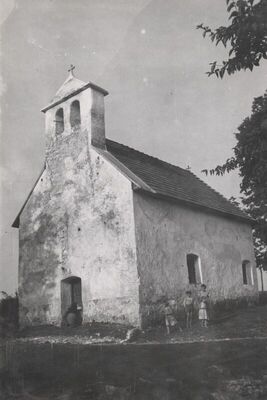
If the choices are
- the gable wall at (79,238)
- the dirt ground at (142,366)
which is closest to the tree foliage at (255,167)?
the gable wall at (79,238)

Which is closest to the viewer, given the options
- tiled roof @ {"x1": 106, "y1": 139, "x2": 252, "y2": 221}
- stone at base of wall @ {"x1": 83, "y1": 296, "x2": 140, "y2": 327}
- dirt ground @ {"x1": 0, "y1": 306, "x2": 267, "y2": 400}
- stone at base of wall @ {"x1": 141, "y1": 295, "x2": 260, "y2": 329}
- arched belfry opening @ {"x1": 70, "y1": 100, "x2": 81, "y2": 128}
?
dirt ground @ {"x1": 0, "y1": 306, "x2": 267, "y2": 400}

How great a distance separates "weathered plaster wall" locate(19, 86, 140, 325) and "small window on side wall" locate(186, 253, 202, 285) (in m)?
3.78

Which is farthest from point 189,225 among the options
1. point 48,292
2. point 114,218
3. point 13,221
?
point 13,221

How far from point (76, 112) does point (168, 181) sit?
4708 millimetres

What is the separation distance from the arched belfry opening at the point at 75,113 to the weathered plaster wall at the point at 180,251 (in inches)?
185

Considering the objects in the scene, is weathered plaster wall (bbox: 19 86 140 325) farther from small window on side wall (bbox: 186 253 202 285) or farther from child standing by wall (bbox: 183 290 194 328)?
small window on side wall (bbox: 186 253 202 285)

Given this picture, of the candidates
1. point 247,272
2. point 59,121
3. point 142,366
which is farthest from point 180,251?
point 142,366

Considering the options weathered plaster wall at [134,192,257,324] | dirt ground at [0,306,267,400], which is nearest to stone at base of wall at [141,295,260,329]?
weathered plaster wall at [134,192,257,324]

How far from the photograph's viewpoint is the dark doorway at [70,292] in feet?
52.0

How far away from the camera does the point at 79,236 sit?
1557cm

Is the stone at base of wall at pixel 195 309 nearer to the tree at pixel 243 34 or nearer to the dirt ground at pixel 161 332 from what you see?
the dirt ground at pixel 161 332

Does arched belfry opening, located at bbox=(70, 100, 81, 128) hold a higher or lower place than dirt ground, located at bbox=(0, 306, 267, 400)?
higher

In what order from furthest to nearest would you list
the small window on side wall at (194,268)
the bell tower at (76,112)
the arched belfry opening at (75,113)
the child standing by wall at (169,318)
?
the arched belfry opening at (75,113)
the small window on side wall at (194,268)
the bell tower at (76,112)
the child standing by wall at (169,318)

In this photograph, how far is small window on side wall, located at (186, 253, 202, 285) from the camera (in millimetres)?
16734
